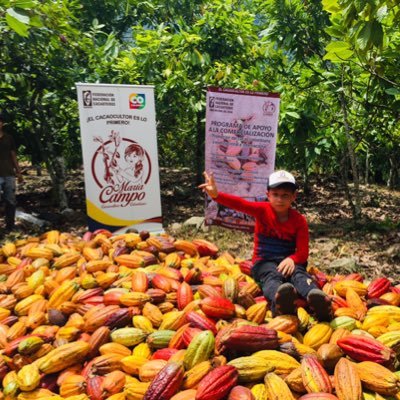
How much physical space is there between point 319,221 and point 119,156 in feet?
10.6

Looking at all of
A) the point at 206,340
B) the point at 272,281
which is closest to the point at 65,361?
the point at 206,340

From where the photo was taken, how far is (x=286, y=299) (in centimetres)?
228

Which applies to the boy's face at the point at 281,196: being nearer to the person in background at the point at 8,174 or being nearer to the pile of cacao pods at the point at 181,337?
the pile of cacao pods at the point at 181,337

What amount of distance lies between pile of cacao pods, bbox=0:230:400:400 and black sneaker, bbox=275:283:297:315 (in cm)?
5

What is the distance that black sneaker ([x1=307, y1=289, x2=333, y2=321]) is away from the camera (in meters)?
2.26

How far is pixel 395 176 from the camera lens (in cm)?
1047

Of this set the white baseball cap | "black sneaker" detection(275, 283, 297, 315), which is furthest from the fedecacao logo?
"black sneaker" detection(275, 283, 297, 315)

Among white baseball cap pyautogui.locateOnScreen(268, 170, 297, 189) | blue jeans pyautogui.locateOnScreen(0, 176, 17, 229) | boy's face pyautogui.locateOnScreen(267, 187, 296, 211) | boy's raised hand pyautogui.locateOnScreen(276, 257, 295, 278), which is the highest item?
white baseball cap pyautogui.locateOnScreen(268, 170, 297, 189)

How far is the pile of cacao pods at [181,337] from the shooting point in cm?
178

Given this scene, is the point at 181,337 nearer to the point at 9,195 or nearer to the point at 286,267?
the point at 286,267

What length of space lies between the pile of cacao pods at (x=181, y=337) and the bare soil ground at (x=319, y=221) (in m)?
1.15

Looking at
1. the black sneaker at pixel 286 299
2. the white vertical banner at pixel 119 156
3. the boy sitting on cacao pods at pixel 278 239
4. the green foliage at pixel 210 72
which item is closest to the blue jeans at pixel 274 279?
the boy sitting on cacao pods at pixel 278 239

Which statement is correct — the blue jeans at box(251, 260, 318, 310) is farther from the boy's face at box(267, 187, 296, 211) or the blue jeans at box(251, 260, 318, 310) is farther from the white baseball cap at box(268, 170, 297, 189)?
the white baseball cap at box(268, 170, 297, 189)

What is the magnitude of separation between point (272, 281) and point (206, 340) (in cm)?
82
